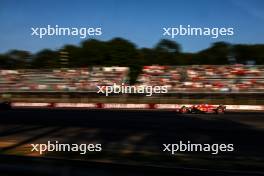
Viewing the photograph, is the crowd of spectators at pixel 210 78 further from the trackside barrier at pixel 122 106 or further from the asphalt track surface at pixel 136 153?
the asphalt track surface at pixel 136 153

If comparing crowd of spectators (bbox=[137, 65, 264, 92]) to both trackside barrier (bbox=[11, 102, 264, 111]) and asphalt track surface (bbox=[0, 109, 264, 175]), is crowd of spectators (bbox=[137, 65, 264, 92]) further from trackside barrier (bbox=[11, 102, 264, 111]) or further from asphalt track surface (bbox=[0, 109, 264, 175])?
asphalt track surface (bbox=[0, 109, 264, 175])

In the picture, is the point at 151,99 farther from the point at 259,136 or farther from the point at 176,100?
the point at 259,136

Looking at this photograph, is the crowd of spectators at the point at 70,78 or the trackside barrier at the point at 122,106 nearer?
the trackside barrier at the point at 122,106

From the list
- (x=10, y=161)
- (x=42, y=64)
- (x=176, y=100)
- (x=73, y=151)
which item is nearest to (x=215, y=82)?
(x=176, y=100)

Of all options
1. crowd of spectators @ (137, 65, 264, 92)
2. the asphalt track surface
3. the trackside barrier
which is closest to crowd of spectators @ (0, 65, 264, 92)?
crowd of spectators @ (137, 65, 264, 92)

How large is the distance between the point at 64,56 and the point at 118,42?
36.2 feet

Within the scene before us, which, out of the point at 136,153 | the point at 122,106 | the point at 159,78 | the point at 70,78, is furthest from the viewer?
the point at 70,78

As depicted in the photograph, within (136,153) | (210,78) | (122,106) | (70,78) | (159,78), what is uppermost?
(70,78)

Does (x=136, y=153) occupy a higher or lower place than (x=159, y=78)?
lower

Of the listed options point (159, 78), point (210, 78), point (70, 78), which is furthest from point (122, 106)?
point (70, 78)

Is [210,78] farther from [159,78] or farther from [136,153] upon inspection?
[136,153]

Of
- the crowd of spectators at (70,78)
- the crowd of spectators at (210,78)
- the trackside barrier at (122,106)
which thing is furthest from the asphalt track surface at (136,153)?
the crowd of spectators at (70,78)

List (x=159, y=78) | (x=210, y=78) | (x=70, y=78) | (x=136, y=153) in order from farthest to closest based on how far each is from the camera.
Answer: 1. (x=70, y=78)
2. (x=159, y=78)
3. (x=210, y=78)
4. (x=136, y=153)

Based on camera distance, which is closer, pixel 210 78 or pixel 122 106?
pixel 122 106
